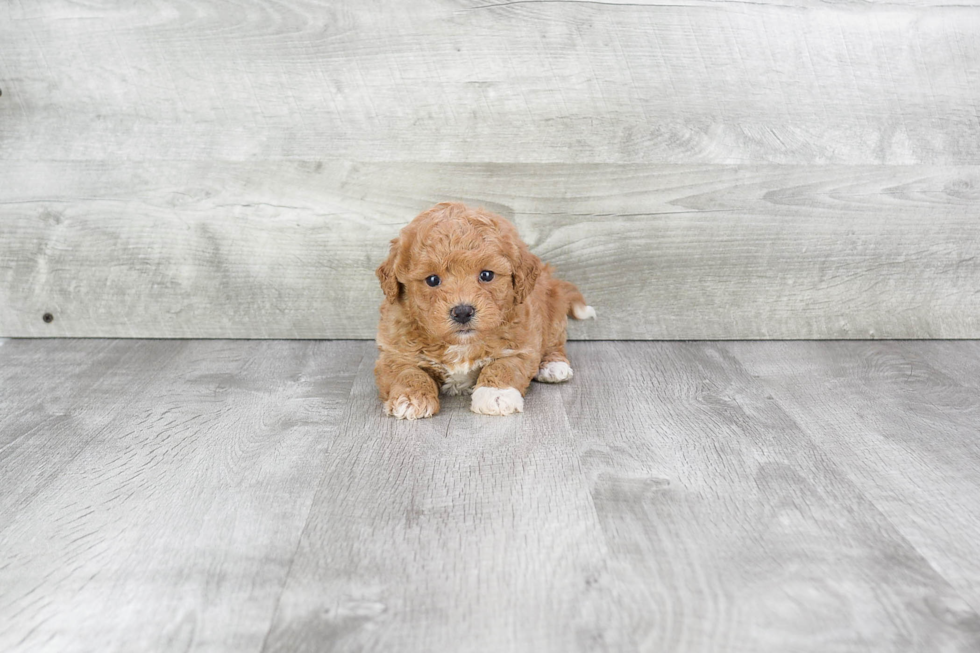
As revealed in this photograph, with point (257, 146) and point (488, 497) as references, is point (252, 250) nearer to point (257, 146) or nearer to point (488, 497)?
point (257, 146)

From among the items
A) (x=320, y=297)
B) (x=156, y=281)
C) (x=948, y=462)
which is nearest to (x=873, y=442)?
(x=948, y=462)

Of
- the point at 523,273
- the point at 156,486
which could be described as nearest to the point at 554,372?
the point at 523,273

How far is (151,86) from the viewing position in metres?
2.56

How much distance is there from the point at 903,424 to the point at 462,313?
107 centimetres

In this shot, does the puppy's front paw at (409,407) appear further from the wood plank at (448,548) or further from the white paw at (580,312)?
the white paw at (580,312)

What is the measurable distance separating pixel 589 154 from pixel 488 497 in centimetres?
136

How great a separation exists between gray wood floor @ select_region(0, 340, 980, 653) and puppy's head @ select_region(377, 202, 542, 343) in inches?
9.8

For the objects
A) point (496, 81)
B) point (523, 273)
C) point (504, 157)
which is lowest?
point (523, 273)

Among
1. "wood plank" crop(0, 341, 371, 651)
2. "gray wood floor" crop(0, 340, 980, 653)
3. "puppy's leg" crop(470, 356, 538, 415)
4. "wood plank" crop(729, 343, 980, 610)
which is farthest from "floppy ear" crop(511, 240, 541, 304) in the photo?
"wood plank" crop(729, 343, 980, 610)

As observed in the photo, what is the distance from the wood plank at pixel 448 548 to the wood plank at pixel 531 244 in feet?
2.85

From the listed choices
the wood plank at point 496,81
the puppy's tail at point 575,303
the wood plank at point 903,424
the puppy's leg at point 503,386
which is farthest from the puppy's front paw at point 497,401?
the wood plank at point 496,81

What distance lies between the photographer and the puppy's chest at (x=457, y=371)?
214cm

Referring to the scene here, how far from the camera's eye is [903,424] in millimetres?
1982

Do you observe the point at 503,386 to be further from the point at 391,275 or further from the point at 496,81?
the point at 496,81
